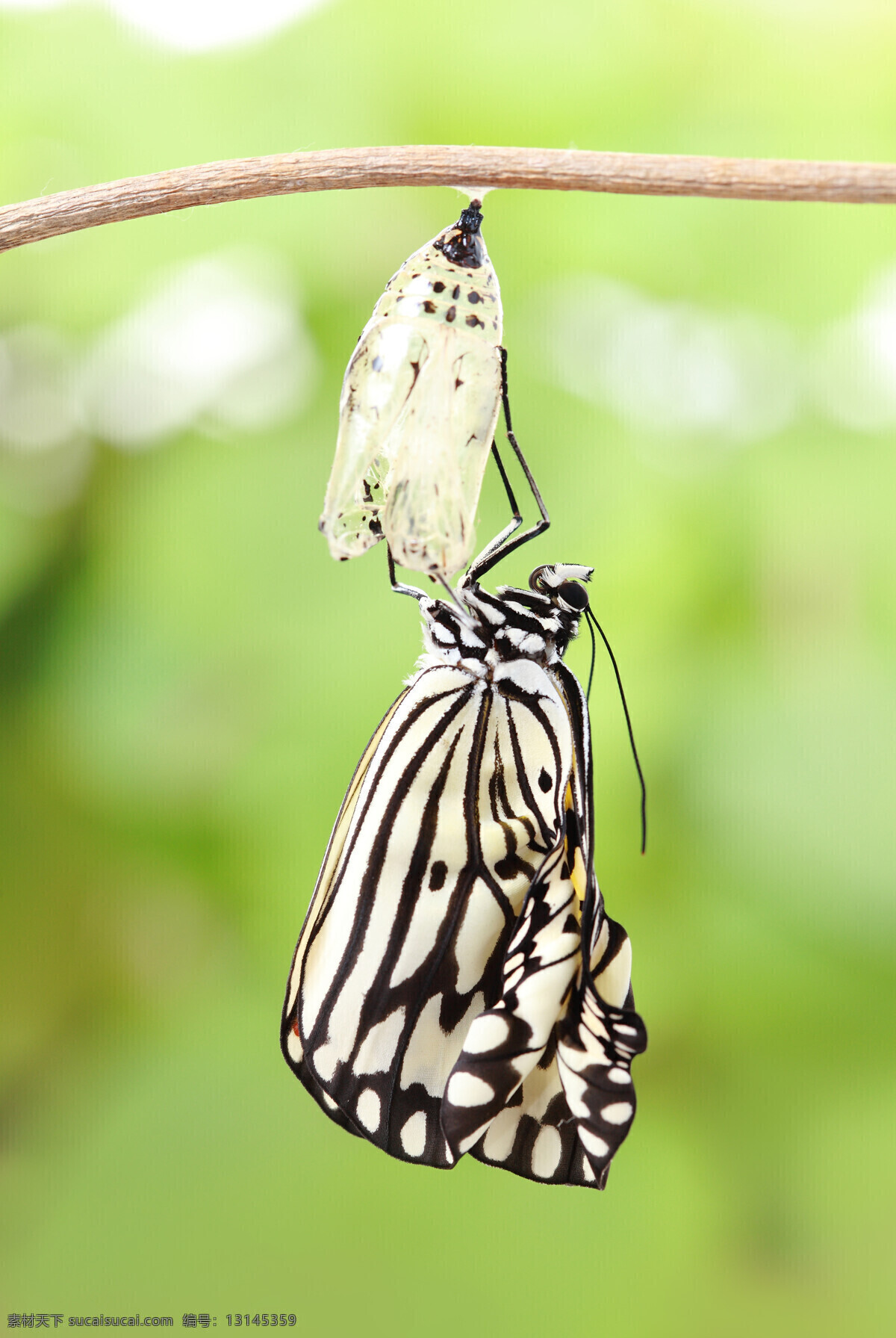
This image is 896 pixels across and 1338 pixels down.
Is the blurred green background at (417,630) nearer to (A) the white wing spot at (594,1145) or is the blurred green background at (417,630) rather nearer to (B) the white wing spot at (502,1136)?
(B) the white wing spot at (502,1136)

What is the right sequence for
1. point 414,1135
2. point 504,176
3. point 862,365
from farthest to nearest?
point 862,365 < point 414,1135 < point 504,176

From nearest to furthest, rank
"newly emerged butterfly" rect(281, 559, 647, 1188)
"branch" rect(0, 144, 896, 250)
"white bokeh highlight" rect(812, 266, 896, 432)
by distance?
"branch" rect(0, 144, 896, 250)
"newly emerged butterfly" rect(281, 559, 647, 1188)
"white bokeh highlight" rect(812, 266, 896, 432)

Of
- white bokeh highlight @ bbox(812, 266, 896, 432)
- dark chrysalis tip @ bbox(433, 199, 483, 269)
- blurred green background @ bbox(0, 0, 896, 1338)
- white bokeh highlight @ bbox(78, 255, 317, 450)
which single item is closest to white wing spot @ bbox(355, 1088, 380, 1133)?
dark chrysalis tip @ bbox(433, 199, 483, 269)

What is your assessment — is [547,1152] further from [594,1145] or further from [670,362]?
[670,362]

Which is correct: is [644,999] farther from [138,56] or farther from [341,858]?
[138,56]

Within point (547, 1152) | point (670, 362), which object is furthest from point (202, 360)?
point (547, 1152)

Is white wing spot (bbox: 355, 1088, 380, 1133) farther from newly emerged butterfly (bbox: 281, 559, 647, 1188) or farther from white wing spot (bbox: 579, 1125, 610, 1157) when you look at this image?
white wing spot (bbox: 579, 1125, 610, 1157)
